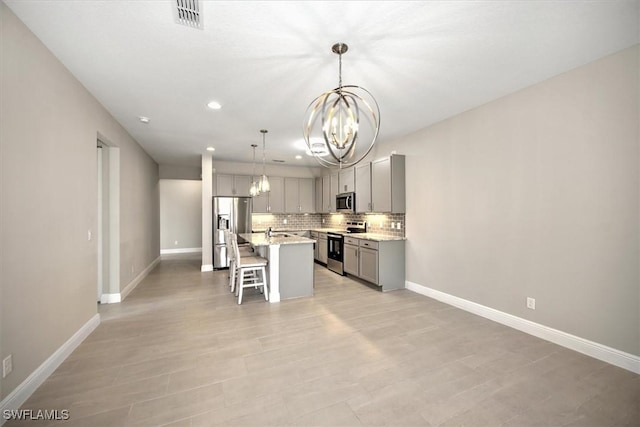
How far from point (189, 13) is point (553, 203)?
359 centimetres

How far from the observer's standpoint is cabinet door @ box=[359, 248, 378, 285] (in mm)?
4500

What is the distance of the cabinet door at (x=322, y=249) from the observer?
21.2 ft

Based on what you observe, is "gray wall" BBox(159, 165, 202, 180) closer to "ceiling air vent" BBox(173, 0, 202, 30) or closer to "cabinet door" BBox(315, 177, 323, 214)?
"cabinet door" BBox(315, 177, 323, 214)

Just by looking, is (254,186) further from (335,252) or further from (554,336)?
(554,336)

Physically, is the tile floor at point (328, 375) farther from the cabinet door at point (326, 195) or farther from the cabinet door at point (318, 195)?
the cabinet door at point (318, 195)

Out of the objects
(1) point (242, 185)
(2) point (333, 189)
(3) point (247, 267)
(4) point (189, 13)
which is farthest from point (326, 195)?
(4) point (189, 13)

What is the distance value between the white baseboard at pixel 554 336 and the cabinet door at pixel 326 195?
11.4ft

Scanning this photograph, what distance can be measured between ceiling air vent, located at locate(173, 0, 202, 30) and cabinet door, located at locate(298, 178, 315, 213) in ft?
18.1

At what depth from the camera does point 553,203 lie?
2.69m

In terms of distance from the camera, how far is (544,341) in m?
2.70

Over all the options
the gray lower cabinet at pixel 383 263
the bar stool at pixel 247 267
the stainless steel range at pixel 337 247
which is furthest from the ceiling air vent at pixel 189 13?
the stainless steel range at pixel 337 247

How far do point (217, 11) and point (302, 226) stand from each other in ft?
20.0

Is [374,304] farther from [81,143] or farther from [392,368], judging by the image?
[81,143]

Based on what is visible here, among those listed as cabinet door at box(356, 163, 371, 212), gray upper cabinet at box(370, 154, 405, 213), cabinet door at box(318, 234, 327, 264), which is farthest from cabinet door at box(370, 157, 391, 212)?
cabinet door at box(318, 234, 327, 264)
